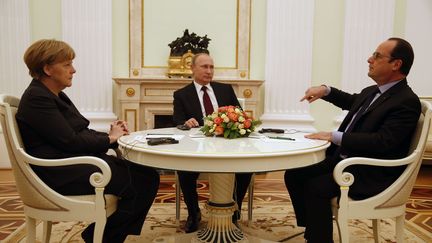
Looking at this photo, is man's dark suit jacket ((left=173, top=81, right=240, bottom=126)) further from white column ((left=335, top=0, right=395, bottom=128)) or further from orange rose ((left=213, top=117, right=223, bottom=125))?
white column ((left=335, top=0, right=395, bottom=128))

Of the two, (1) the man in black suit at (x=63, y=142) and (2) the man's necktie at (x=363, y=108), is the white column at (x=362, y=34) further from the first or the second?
(1) the man in black suit at (x=63, y=142)

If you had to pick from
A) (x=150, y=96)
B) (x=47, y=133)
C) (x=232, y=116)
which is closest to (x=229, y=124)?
(x=232, y=116)

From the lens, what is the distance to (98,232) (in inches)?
76.1

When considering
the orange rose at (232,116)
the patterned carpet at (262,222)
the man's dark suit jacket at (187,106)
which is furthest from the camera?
the man's dark suit jacket at (187,106)

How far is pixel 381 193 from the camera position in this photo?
203 centimetres

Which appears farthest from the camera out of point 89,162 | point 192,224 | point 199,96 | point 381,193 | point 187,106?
point 199,96

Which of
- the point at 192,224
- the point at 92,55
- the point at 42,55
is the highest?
the point at 92,55

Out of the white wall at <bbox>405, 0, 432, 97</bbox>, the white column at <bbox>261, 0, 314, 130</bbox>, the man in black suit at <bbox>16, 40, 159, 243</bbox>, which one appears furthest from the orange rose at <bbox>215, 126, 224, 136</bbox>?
the white wall at <bbox>405, 0, 432, 97</bbox>

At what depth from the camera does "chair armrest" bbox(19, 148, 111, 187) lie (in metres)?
1.88

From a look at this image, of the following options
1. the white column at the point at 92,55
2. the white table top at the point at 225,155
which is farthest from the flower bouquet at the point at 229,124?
the white column at the point at 92,55

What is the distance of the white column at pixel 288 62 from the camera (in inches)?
212

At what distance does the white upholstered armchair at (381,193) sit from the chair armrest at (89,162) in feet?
3.75

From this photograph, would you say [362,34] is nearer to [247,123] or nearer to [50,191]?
[247,123]

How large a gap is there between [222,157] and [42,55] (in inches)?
44.2
